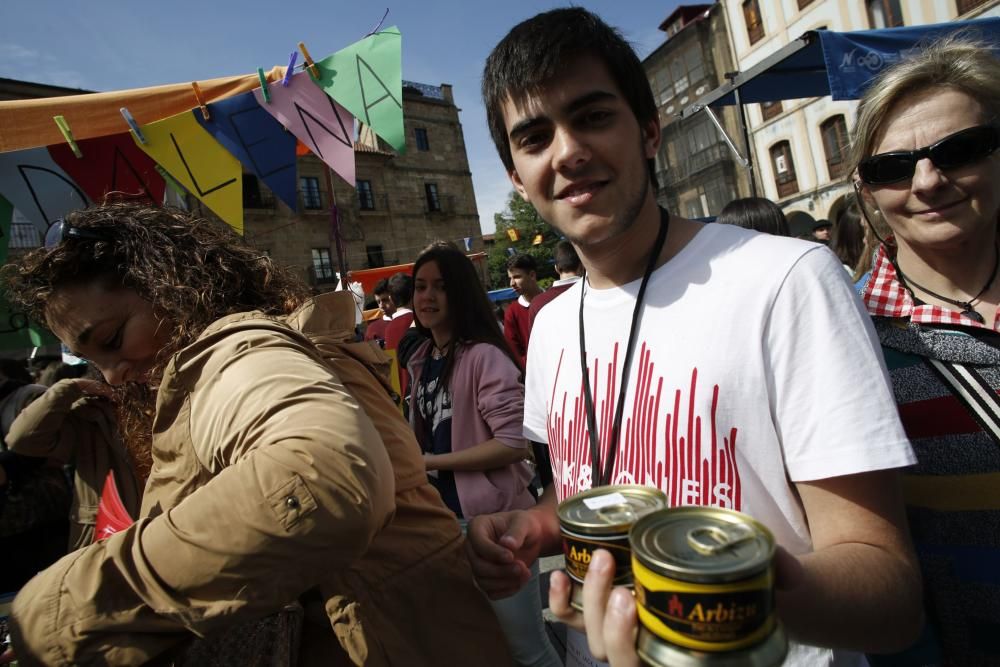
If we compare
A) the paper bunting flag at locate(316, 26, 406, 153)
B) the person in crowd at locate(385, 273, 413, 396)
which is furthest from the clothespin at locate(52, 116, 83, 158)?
the person in crowd at locate(385, 273, 413, 396)

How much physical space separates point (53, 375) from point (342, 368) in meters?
5.27

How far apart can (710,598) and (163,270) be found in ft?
4.95

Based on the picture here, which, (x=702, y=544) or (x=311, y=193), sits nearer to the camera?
(x=702, y=544)

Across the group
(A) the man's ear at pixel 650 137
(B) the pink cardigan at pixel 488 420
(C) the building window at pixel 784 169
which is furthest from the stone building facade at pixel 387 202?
(A) the man's ear at pixel 650 137

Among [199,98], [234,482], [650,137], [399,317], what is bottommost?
[234,482]

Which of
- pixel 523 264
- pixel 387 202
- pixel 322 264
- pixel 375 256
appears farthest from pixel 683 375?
pixel 387 202

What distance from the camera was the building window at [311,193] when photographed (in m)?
26.2

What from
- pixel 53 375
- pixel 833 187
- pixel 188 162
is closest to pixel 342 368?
pixel 188 162

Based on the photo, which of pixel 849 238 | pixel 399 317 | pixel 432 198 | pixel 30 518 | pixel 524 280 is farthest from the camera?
pixel 432 198

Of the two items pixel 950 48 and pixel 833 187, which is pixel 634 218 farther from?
pixel 833 187

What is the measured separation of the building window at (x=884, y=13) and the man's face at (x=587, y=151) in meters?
22.4

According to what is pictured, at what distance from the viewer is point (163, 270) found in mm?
1449

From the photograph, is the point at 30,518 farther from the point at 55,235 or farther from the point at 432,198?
the point at 432,198

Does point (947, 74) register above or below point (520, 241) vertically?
below
